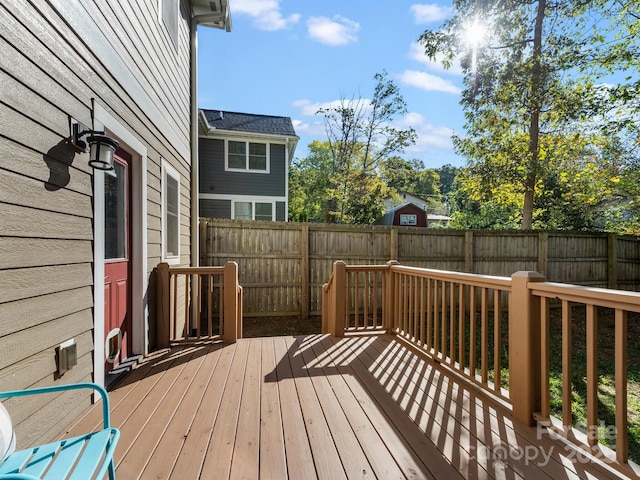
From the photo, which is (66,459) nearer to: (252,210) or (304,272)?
(304,272)

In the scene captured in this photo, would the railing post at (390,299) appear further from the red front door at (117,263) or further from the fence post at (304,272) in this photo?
the red front door at (117,263)

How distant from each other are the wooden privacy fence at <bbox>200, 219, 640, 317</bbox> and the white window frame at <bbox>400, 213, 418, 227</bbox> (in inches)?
440

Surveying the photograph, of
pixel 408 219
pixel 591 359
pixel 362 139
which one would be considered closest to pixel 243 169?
pixel 362 139

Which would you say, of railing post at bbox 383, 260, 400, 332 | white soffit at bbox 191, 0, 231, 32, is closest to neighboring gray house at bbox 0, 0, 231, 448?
white soffit at bbox 191, 0, 231, 32

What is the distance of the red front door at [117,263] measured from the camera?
2473mm

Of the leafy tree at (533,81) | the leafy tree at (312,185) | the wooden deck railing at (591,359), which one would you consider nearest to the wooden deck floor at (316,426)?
the wooden deck railing at (591,359)

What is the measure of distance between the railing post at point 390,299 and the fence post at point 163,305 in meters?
2.47

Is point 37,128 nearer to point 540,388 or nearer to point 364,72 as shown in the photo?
point 540,388

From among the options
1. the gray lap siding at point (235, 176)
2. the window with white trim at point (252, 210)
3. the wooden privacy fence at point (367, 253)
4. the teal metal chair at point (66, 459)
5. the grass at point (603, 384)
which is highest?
the gray lap siding at point (235, 176)


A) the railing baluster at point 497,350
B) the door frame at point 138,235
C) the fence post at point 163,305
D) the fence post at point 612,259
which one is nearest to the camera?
the railing baluster at point 497,350

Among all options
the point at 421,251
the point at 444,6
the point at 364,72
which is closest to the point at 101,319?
the point at 421,251

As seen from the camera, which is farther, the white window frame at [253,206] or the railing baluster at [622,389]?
the white window frame at [253,206]

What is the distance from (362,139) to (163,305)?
11.5 metres

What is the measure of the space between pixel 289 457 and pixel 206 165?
9567mm
